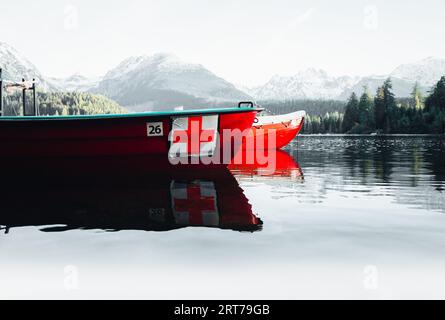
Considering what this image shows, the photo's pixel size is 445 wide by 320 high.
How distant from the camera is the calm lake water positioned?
5.84m

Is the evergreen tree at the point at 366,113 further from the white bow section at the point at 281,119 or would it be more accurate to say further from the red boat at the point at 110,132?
the red boat at the point at 110,132

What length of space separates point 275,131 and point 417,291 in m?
33.4

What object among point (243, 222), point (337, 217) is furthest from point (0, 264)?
point (337, 217)

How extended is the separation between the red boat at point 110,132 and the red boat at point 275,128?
1712 cm

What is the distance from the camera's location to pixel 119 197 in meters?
13.6

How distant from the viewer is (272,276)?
6.20 metres

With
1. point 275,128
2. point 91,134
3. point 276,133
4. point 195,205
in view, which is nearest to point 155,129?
point 91,134

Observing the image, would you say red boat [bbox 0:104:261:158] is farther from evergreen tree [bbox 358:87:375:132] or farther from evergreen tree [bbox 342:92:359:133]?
evergreen tree [bbox 342:92:359:133]

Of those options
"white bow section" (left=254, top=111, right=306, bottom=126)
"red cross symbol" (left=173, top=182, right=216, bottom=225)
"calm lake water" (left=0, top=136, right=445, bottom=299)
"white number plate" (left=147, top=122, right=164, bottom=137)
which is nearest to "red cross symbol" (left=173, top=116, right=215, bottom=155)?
"white number plate" (left=147, top=122, right=164, bottom=137)

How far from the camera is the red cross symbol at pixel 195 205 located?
10528 millimetres

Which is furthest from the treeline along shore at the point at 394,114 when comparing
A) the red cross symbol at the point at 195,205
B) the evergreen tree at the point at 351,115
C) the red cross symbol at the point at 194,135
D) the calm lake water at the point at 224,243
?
→ the calm lake water at the point at 224,243

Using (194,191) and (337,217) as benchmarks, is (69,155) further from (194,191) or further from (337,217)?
(337,217)

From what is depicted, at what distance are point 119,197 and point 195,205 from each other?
8.90 feet

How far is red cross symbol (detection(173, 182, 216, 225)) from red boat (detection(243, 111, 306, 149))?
73.4 ft
